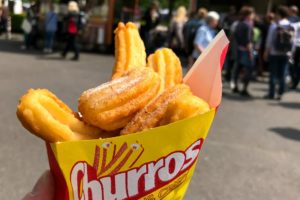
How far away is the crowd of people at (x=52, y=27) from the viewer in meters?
13.6

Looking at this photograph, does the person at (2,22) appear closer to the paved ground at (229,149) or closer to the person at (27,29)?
the person at (27,29)

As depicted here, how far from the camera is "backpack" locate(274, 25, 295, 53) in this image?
9.11 m

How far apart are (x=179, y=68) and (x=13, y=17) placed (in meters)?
22.0

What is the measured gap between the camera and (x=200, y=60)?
5.09 ft

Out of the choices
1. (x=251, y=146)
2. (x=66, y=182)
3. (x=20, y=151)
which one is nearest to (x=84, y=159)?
(x=66, y=182)

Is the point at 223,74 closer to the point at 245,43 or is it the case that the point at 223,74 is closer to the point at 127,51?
the point at 245,43

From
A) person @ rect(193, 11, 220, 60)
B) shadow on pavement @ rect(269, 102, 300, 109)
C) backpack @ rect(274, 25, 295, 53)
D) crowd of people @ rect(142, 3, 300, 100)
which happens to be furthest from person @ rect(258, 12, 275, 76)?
person @ rect(193, 11, 220, 60)

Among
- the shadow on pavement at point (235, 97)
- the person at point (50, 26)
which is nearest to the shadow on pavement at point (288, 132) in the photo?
the shadow on pavement at point (235, 97)

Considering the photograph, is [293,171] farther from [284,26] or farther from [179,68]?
[284,26]

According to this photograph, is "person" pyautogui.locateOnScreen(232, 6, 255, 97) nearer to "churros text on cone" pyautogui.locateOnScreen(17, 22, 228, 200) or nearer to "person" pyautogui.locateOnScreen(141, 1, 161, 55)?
"person" pyautogui.locateOnScreen(141, 1, 161, 55)

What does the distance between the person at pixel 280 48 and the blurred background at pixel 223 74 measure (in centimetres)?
2

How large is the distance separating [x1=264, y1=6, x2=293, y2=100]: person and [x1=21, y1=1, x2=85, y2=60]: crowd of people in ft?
19.7

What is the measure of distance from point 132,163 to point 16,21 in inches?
873

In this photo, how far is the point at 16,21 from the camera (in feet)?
73.0
